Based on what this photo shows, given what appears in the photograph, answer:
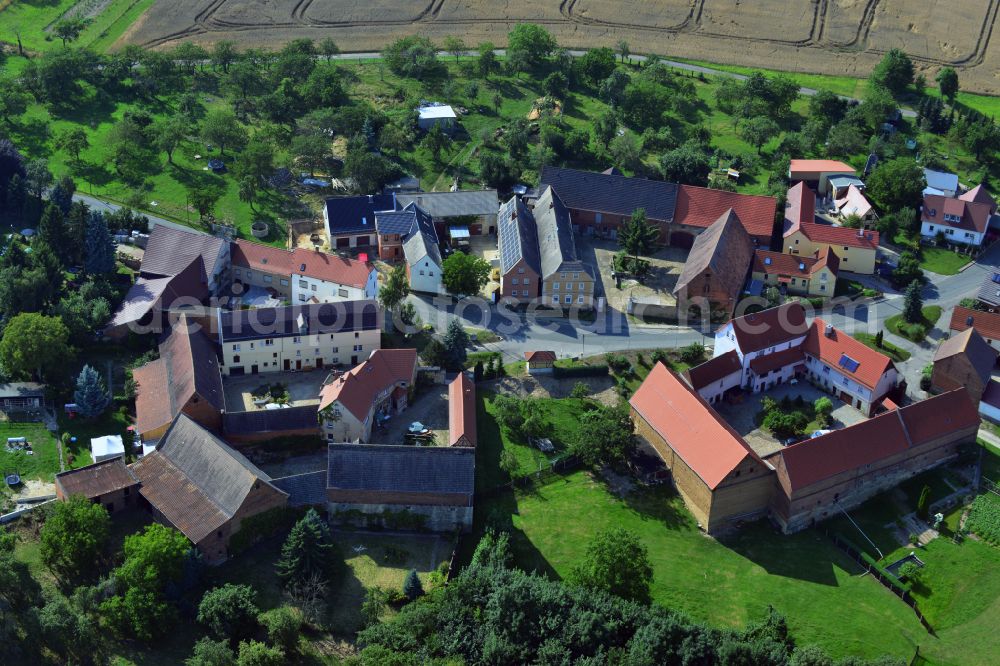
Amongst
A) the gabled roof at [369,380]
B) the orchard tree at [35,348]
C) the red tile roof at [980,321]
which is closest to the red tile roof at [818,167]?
the red tile roof at [980,321]

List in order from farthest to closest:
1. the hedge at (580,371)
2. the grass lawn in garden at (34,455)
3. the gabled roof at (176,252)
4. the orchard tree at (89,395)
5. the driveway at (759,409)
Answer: the gabled roof at (176,252) < the hedge at (580,371) < the driveway at (759,409) < the orchard tree at (89,395) < the grass lawn in garden at (34,455)

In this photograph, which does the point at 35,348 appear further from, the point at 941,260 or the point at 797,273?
the point at 941,260

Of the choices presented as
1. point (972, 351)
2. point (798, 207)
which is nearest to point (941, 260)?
point (798, 207)

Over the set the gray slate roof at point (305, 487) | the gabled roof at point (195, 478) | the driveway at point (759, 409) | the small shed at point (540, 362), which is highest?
the gabled roof at point (195, 478)

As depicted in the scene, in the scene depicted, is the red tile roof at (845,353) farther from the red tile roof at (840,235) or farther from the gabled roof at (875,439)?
the red tile roof at (840,235)

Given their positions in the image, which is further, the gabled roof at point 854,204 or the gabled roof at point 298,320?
the gabled roof at point 854,204

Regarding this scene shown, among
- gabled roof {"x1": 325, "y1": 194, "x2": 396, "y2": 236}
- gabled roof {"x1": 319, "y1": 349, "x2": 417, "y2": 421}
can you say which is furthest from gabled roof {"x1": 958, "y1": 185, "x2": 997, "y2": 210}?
gabled roof {"x1": 319, "y1": 349, "x2": 417, "y2": 421}
